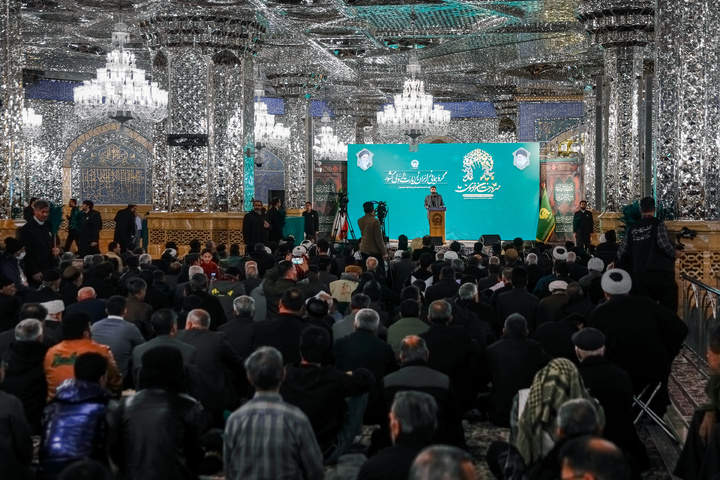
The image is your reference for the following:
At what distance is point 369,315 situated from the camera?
595 cm

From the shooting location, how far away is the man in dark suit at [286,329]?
19.7 feet

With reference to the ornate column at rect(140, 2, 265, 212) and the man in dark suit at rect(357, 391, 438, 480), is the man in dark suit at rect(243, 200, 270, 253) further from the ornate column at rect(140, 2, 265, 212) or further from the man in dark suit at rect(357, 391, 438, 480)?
the man in dark suit at rect(357, 391, 438, 480)

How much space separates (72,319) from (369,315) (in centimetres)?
176

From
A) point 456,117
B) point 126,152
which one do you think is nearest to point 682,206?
point 126,152

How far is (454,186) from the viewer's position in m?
24.4

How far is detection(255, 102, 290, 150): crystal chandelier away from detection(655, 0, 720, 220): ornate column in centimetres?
1363

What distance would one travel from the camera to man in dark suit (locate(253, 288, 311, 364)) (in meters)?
6.00

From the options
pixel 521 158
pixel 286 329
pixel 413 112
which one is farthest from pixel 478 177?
pixel 286 329

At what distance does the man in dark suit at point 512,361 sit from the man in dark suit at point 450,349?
0.55ft

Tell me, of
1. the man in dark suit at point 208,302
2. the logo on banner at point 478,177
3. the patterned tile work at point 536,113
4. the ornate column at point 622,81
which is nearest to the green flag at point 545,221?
the logo on banner at point 478,177

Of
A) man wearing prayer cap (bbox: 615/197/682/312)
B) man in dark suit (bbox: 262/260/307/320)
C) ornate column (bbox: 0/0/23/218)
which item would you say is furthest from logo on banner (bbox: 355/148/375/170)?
man in dark suit (bbox: 262/260/307/320)

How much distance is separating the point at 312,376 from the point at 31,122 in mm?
16842

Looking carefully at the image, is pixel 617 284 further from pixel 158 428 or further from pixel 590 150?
pixel 590 150

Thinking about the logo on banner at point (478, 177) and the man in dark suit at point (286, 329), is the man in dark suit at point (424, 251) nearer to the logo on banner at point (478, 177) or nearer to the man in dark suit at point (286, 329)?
the man in dark suit at point (286, 329)
